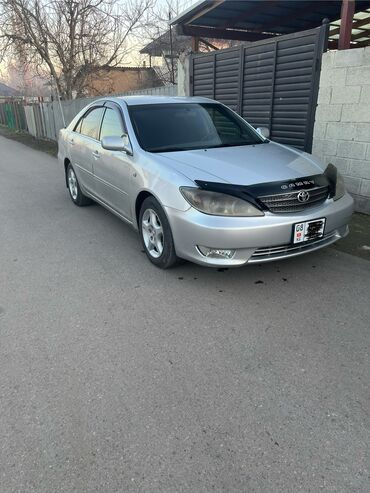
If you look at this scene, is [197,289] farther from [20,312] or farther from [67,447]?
[67,447]

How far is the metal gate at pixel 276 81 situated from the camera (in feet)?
19.6

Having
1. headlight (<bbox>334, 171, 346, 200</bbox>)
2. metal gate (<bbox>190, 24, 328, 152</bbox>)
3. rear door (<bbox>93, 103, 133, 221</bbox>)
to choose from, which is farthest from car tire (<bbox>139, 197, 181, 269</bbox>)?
metal gate (<bbox>190, 24, 328, 152</bbox>)

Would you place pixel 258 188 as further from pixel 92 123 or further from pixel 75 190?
pixel 75 190

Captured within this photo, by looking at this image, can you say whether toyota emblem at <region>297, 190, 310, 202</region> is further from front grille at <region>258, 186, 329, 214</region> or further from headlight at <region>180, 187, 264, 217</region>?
headlight at <region>180, 187, 264, 217</region>

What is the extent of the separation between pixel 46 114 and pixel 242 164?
16.8m

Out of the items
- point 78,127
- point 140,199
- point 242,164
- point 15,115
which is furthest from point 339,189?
point 15,115

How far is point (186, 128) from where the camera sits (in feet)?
14.8

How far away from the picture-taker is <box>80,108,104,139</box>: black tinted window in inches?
208

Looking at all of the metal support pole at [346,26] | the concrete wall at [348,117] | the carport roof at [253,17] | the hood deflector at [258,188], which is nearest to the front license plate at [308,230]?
the hood deflector at [258,188]

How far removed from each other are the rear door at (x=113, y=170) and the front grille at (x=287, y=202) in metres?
1.55

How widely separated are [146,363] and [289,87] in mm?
5371

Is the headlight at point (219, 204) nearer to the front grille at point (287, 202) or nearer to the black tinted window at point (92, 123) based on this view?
the front grille at point (287, 202)

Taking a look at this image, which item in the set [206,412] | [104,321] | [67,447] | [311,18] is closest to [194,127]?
[104,321]

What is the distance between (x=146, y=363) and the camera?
264 cm
